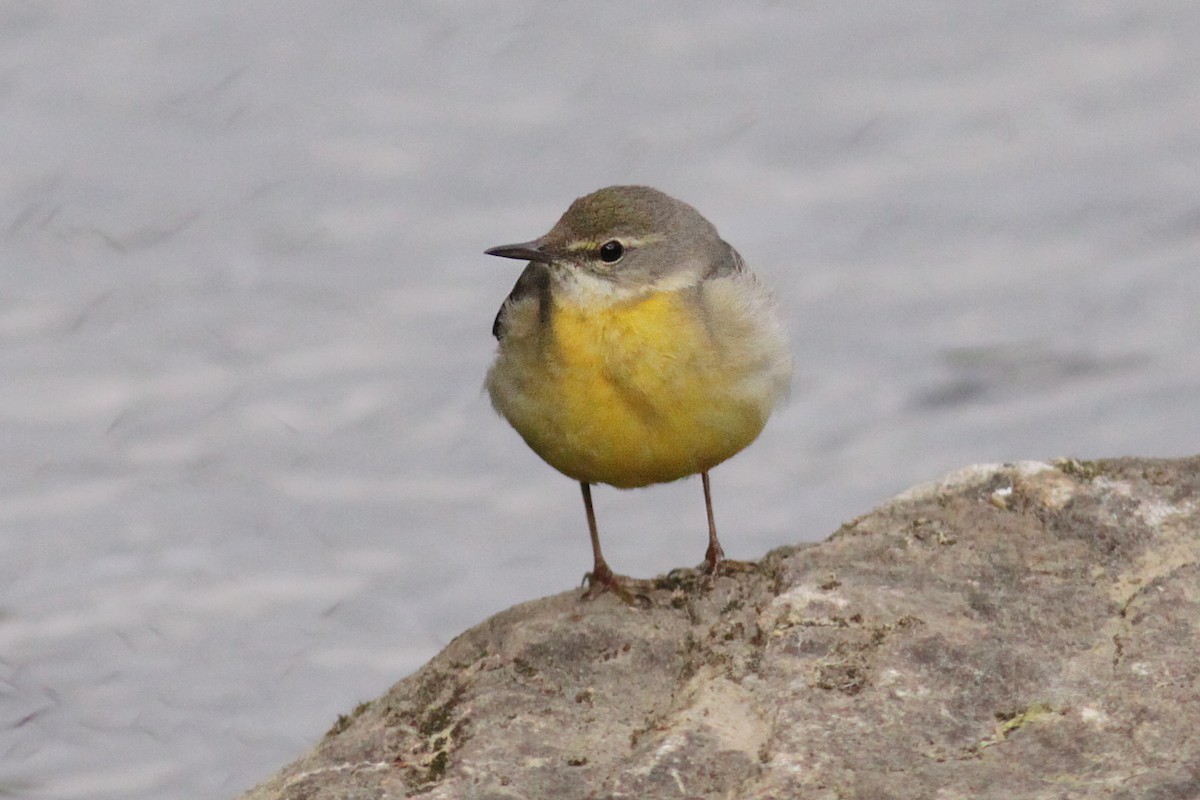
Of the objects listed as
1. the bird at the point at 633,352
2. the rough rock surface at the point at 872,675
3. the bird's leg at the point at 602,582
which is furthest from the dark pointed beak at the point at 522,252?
the rough rock surface at the point at 872,675

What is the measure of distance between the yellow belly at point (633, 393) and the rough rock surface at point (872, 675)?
1.48ft

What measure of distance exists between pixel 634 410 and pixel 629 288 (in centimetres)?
48

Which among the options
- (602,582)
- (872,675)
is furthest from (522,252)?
(872,675)

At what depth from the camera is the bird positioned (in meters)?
6.23

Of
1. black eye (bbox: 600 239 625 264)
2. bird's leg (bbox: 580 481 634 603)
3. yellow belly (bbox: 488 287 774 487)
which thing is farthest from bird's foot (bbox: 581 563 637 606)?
black eye (bbox: 600 239 625 264)

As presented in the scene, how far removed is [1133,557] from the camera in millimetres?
5719

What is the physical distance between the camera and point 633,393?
6195 millimetres

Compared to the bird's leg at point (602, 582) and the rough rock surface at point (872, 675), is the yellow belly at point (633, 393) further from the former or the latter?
the rough rock surface at point (872, 675)

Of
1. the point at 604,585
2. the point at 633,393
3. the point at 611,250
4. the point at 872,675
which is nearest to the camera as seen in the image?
the point at 872,675

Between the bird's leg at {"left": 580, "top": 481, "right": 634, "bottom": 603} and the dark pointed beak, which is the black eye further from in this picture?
the bird's leg at {"left": 580, "top": 481, "right": 634, "bottom": 603}

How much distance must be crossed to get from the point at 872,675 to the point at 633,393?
1451mm

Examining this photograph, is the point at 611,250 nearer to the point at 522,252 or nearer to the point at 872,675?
the point at 522,252

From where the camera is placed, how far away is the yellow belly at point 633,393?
6219mm

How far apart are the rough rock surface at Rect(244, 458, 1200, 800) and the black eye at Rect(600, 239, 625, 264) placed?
3.73 ft
